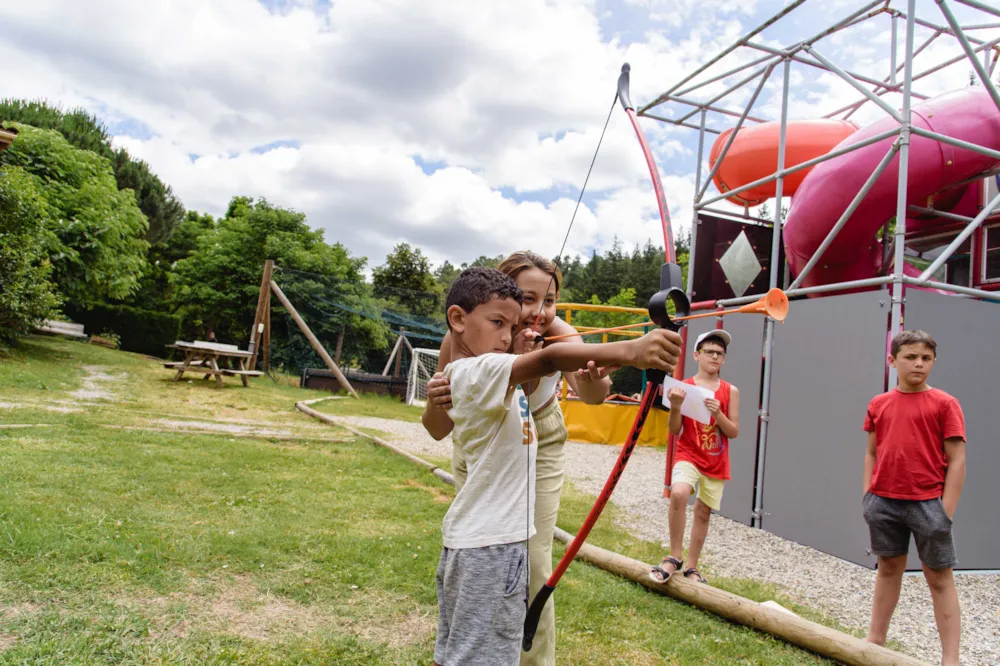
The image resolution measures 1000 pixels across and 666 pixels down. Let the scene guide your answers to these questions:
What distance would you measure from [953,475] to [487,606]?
2.41 m

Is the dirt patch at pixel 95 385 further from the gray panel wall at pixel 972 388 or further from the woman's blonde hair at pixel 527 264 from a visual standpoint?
the gray panel wall at pixel 972 388

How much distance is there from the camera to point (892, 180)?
5.07 metres

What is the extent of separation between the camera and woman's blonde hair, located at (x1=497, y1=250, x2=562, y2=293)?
7.66 ft

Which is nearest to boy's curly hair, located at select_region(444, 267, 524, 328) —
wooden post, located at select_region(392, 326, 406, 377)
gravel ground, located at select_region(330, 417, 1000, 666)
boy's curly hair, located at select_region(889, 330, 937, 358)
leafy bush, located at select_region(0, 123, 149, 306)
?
boy's curly hair, located at select_region(889, 330, 937, 358)

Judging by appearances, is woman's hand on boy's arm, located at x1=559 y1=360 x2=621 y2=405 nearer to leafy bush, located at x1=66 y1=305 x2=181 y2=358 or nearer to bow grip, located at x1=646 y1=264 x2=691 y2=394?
bow grip, located at x1=646 y1=264 x2=691 y2=394

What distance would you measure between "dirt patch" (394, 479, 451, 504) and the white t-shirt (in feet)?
11.7

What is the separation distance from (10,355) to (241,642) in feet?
40.5

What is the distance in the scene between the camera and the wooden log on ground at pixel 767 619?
8.93ft

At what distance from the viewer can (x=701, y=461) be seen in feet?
12.4

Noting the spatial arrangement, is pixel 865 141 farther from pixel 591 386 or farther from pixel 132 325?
pixel 132 325

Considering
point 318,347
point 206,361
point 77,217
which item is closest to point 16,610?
point 206,361

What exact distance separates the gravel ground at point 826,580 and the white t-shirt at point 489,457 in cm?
261

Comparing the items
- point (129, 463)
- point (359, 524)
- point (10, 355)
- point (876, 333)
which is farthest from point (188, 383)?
point (876, 333)

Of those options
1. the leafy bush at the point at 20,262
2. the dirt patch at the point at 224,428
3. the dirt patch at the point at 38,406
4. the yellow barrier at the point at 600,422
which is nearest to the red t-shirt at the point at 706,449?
the dirt patch at the point at 224,428
